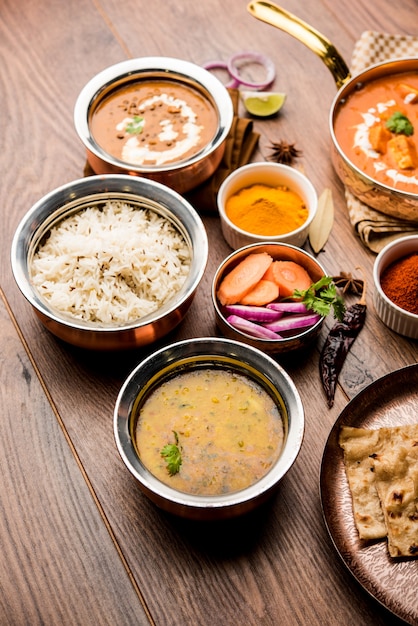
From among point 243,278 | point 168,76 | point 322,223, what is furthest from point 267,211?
point 168,76

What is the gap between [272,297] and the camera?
2.07 metres

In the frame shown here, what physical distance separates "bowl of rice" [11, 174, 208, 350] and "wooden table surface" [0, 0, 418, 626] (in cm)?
17

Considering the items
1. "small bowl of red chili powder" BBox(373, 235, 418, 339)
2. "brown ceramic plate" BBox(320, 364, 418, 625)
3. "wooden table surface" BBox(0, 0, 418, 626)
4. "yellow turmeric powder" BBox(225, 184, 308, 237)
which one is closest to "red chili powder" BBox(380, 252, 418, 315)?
"small bowl of red chili powder" BBox(373, 235, 418, 339)

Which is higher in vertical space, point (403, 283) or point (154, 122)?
point (154, 122)

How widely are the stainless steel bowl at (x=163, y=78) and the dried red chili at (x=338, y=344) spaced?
25.4 inches

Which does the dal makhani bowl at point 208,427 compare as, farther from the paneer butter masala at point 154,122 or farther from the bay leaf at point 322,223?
the paneer butter masala at point 154,122

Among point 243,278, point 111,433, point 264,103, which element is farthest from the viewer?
point 264,103

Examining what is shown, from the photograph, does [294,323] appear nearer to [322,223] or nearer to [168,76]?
[322,223]

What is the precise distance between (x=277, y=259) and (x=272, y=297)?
17 centimetres

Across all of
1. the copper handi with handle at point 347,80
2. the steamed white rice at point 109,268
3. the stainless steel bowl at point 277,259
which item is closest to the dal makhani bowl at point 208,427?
the stainless steel bowl at point 277,259

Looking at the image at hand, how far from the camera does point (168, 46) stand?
283 cm

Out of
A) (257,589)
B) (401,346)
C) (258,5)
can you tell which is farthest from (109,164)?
(257,589)

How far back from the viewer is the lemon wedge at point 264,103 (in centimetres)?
264

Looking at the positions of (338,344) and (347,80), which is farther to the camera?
(347,80)
